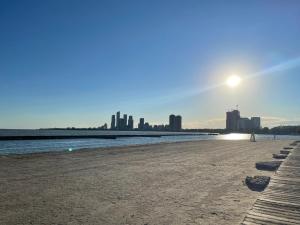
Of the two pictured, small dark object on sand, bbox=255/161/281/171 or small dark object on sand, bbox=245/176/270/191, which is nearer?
small dark object on sand, bbox=245/176/270/191

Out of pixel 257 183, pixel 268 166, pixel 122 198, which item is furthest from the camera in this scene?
pixel 268 166

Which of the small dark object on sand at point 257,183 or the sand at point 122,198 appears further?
the small dark object on sand at point 257,183

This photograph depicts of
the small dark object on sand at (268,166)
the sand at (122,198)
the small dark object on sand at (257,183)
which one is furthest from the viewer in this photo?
the small dark object on sand at (268,166)

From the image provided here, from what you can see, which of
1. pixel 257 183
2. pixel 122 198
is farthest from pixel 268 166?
pixel 122 198

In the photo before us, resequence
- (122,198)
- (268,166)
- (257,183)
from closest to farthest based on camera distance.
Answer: (122,198)
(257,183)
(268,166)

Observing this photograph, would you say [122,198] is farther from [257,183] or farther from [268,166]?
[268,166]

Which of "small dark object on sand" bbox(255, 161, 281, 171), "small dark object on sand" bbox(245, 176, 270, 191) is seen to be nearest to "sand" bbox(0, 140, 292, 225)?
"small dark object on sand" bbox(245, 176, 270, 191)

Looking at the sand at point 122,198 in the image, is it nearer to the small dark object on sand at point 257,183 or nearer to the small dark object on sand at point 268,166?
the small dark object on sand at point 257,183

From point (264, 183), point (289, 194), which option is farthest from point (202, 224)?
point (264, 183)

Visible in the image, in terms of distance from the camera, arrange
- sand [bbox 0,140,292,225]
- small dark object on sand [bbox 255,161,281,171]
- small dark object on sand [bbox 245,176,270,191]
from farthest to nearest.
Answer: small dark object on sand [bbox 255,161,281,171], small dark object on sand [bbox 245,176,270,191], sand [bbox 0,140,292,225]

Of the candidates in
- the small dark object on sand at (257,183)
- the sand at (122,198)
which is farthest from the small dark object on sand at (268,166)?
the small dark object on sand at (257,183)

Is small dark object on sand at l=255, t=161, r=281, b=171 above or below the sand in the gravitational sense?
above

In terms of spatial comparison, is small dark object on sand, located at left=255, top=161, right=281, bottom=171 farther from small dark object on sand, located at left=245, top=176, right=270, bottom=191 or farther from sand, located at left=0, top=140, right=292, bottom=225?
small dark object on sand, located at left=245, top=176, right=270, bottom=191

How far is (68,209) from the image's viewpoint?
10.4 m
